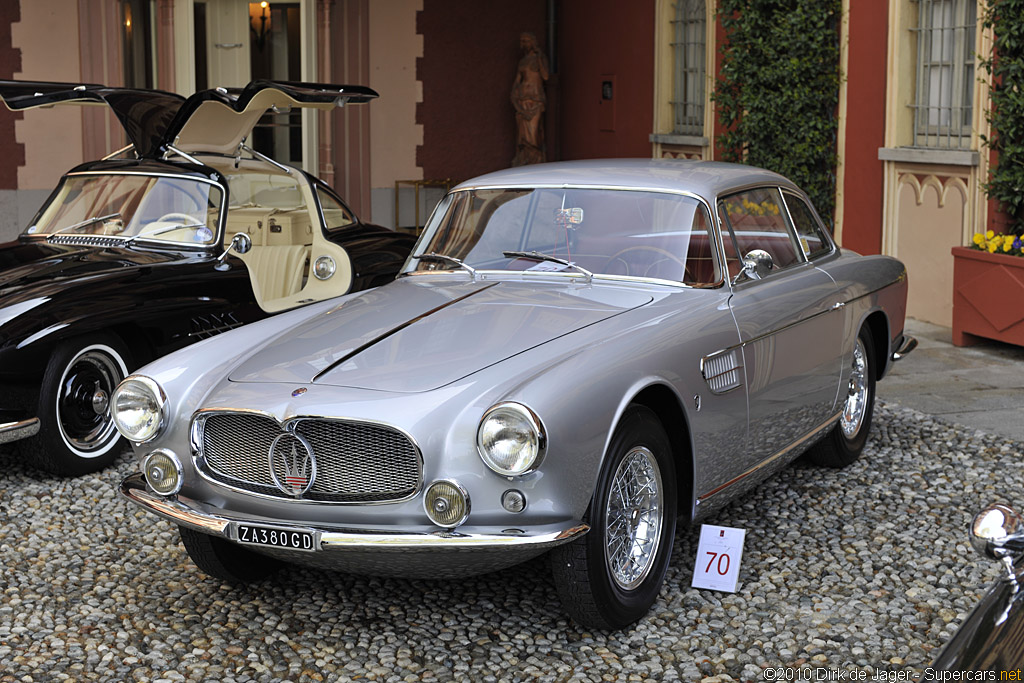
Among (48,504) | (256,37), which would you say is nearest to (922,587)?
(48,504)

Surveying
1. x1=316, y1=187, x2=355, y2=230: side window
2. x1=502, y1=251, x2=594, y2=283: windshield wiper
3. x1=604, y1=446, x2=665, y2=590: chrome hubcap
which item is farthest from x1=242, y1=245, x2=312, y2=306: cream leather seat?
x1=604, y1=446, x2=665, y2=590: chrome hubcap

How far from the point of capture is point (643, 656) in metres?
3.67

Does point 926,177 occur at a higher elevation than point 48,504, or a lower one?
higher

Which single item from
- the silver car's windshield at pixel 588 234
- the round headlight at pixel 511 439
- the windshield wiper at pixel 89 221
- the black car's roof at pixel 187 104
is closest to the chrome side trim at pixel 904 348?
the silver car's windshield at pixel 588 234

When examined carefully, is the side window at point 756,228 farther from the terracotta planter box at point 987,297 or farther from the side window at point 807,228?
the terracotta planter box at point 987,297

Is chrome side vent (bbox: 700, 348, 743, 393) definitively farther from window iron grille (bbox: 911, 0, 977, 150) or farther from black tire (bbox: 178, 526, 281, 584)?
window iron grille (bbox: 911, 0, 977, 150)

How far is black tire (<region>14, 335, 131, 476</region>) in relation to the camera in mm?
5418

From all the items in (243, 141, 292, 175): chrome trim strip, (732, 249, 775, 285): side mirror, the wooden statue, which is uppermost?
the wooden statue

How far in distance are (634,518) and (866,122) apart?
22.9 ft

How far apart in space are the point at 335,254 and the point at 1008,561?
218 inches

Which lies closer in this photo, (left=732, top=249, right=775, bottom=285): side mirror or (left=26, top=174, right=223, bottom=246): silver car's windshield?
(left=732, top=249, right=775, bottom=285): side mirror

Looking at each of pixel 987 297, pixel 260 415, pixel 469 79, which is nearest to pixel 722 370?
pixel 260 415

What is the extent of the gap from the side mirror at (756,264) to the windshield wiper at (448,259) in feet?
3.52

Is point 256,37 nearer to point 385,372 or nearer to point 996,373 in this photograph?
point 996,373
